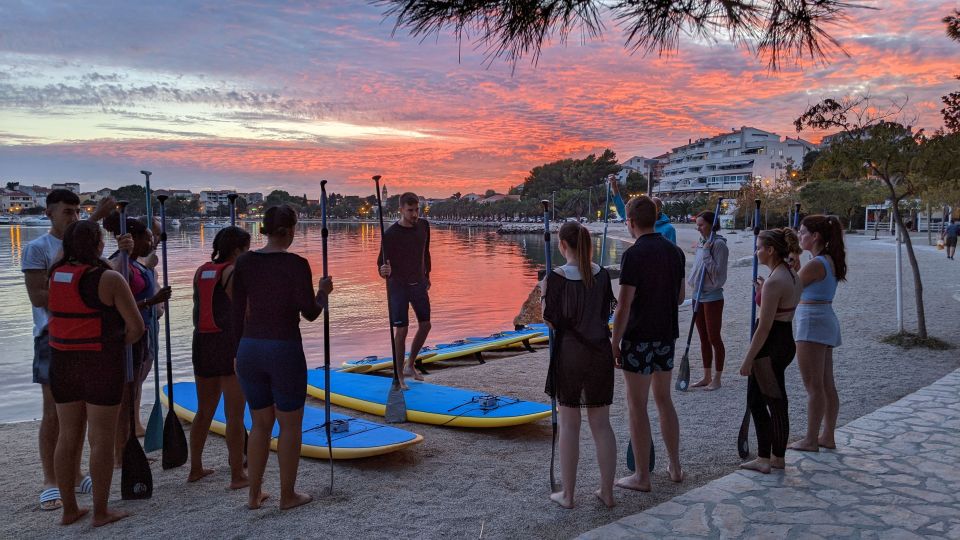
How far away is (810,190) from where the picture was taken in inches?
2019

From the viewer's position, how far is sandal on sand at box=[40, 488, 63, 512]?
448 cm

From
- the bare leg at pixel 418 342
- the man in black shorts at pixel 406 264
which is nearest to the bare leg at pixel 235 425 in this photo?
the man in black shorts at pixel 406 264

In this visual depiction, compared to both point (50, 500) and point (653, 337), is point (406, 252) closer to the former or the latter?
point (653, 337)

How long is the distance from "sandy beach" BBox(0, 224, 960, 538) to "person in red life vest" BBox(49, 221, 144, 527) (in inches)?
23.6

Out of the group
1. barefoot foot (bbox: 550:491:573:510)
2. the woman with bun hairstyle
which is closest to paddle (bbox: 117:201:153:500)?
barefoot foot (bbox: 550:491:573:510)

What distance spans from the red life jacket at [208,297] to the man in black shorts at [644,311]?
9.34 ft

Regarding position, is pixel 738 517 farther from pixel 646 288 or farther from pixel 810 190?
pixel 810 190

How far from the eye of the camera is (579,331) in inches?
158

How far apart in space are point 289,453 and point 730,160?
380ft

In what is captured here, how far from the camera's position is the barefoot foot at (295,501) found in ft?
14.3

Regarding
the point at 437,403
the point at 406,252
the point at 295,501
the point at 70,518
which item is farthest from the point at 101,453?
the point at 406,252

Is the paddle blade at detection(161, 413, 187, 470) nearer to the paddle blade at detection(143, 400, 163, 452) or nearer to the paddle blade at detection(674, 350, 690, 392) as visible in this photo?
the paddle blade at detection(143, 400, 163, 452)

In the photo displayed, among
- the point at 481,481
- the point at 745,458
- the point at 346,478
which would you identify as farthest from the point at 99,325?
the point at 745,458

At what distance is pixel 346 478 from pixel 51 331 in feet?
7.74
